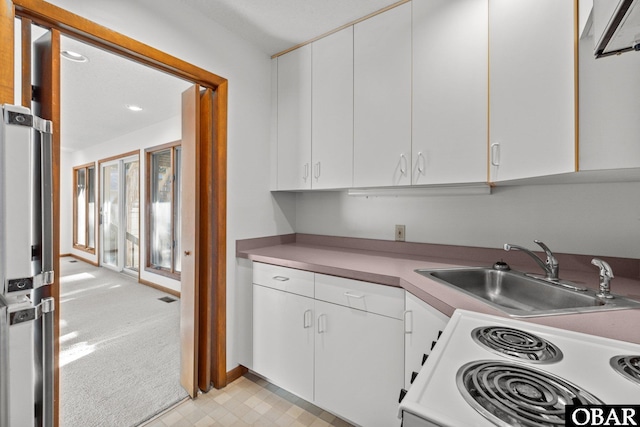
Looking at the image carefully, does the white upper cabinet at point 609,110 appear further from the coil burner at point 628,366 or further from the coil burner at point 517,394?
the coil burner at point 517,394

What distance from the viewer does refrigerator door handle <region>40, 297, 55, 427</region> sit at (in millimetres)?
1182

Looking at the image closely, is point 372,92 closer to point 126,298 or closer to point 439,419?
point 439,419

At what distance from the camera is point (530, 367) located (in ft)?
2.10

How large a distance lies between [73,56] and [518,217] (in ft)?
11.3

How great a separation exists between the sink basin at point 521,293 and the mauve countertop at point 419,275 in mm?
52

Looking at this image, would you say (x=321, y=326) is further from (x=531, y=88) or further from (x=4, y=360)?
(x=531, y=88)

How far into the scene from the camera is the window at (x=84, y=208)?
5.97m

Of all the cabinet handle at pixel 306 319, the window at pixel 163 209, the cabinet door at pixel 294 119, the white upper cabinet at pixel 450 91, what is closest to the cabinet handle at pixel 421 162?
the white upper cabinet at pixel 450 91

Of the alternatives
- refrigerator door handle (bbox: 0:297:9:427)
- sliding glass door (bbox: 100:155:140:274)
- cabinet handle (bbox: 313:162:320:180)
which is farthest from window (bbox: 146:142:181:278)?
refrigerator door handle (bbox: 0:297:9:427)

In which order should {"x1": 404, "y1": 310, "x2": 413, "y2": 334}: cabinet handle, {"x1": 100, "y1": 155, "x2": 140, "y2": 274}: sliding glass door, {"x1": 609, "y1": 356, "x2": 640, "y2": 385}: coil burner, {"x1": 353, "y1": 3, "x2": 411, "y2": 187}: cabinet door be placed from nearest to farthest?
1. {"x1": 609, "y1": 356, "x2": 640, "y2": 385}: coil burner
2. {"x1": 404, "y1": 310, "x2": 413, "y2": 334}: cabinet handle
3. {"x1": 353, "y1": 3, "x2": 411, "y2": 187}: cabinet door
4. {"x1": 100, "y1": 155, "x2": 140, "y2": 274}: sliding glass door

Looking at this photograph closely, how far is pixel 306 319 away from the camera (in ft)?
5.65

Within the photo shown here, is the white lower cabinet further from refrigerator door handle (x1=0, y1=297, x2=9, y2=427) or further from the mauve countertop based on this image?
refrigerator door handle (x1=0, y1=297, x2=9, y2=427)

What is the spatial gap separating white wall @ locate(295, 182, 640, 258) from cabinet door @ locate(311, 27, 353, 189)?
1.16 feet

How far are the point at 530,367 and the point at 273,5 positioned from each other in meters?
2.07
